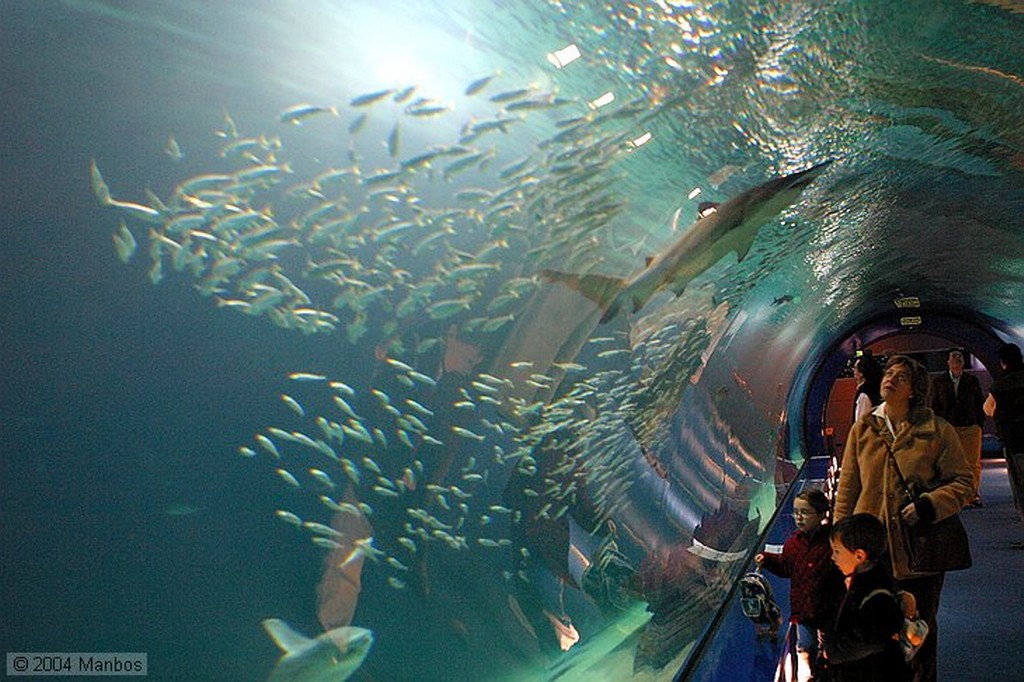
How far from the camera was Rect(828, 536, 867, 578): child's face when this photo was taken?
3.81 meters

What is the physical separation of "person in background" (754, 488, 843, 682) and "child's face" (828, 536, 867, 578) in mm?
450

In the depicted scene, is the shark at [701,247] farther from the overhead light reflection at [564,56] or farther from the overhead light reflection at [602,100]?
the overhead light reflection at [564,56]

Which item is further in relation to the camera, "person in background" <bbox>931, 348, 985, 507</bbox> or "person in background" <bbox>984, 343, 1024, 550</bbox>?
"person in background" <bbox>931, 348, 985, 507</bbox>

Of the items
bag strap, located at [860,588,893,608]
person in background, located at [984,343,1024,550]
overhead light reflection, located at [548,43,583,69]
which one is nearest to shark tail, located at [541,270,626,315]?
overhead light reflection, located at [548,43,583,69]

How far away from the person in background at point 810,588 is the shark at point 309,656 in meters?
2.24

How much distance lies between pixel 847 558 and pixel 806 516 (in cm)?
107

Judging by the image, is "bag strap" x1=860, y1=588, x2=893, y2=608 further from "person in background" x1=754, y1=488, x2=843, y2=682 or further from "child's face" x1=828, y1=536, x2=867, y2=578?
"person in background" x1=754, y1=488, x2=843, y2=682

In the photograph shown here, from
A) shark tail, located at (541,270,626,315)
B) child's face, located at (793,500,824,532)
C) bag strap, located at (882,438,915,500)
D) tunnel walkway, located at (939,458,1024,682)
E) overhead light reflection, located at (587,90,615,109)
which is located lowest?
tunnel walkway, located at (939,458,1024,682)

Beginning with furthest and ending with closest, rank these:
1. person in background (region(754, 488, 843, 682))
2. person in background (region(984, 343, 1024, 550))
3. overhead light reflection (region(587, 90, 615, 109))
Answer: person in background (region(984, 343, 1024, 550))
overhead light reflection (region(587, 90, 615, 109))
person in background (region(754, 488, 843, 682))

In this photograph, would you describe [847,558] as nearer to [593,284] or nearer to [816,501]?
[816,501]

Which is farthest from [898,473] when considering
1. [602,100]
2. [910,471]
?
[602,100]

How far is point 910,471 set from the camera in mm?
4570

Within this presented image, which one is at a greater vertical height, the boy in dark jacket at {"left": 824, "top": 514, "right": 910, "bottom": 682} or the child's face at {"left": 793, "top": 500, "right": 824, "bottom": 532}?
the child's face at {"left": 793, "top": 500, "right": 824, "bottom": 532}

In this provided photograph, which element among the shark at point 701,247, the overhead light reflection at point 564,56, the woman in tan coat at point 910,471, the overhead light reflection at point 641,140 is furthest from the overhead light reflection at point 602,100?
the woman in tan coat at point 910,471
